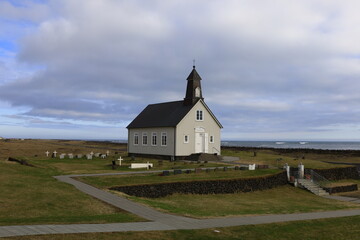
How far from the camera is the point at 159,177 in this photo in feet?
80.8

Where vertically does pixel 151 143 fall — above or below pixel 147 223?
above

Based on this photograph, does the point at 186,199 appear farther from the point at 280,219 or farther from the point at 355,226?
the point at 355,226

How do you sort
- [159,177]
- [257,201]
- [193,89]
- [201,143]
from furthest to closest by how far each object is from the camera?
[193,89], [201,143], [159,177], [257,201]

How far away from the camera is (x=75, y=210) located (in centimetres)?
1455

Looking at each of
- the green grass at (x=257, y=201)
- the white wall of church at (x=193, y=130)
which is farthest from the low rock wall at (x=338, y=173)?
the white wall of church at (x=193, y=130)

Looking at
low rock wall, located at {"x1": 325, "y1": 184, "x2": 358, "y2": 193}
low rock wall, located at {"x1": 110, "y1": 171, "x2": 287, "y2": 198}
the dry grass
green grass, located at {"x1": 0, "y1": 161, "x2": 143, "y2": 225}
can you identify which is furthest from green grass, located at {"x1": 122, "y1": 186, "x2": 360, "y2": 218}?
the dry grass

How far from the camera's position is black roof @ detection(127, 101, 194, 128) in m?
39.4

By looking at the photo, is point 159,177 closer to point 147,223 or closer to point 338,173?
point 147,223

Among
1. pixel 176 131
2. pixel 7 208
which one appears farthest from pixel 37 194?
pixel 176 131

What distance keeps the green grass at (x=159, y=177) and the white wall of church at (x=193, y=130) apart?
10.4m

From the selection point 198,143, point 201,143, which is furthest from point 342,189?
point 198,143

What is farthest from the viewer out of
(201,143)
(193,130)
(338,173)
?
(201,143)

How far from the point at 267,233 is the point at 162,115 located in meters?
31.6

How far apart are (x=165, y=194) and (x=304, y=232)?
38.9 ft
